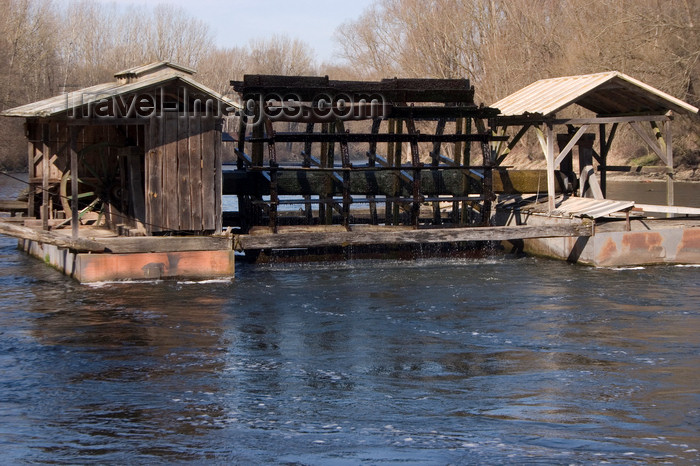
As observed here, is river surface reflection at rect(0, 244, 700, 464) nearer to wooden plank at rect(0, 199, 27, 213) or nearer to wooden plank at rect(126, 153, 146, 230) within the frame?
wooden plank at rect(126, 153, 146, 230)

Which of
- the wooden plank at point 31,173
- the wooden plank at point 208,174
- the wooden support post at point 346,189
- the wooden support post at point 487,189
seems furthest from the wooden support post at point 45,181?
the wooden support post at point 487,189

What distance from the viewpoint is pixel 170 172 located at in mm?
15211

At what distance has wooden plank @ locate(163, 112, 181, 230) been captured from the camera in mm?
15164

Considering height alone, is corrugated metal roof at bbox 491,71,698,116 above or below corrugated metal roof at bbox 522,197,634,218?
above

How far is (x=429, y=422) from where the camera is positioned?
326 inches

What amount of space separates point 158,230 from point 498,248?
825cm

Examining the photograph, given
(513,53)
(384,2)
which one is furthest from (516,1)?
(384,2)

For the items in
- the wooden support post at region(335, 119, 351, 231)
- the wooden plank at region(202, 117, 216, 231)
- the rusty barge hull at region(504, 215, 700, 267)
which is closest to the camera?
the wooden plank at region(202, 117, 216, 231)

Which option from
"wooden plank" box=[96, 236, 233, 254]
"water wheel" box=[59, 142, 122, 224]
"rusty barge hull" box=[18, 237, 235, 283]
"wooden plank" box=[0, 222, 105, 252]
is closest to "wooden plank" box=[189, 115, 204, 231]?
"wooden plank" box=[96, 236, 233, 254]

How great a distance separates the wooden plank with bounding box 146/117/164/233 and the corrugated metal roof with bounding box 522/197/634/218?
809 cm

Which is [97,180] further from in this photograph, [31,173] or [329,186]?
[329,186]

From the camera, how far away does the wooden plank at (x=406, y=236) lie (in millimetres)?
15867

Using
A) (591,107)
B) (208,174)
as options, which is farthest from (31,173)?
(591,107)

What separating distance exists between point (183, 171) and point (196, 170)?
228 millimetres
